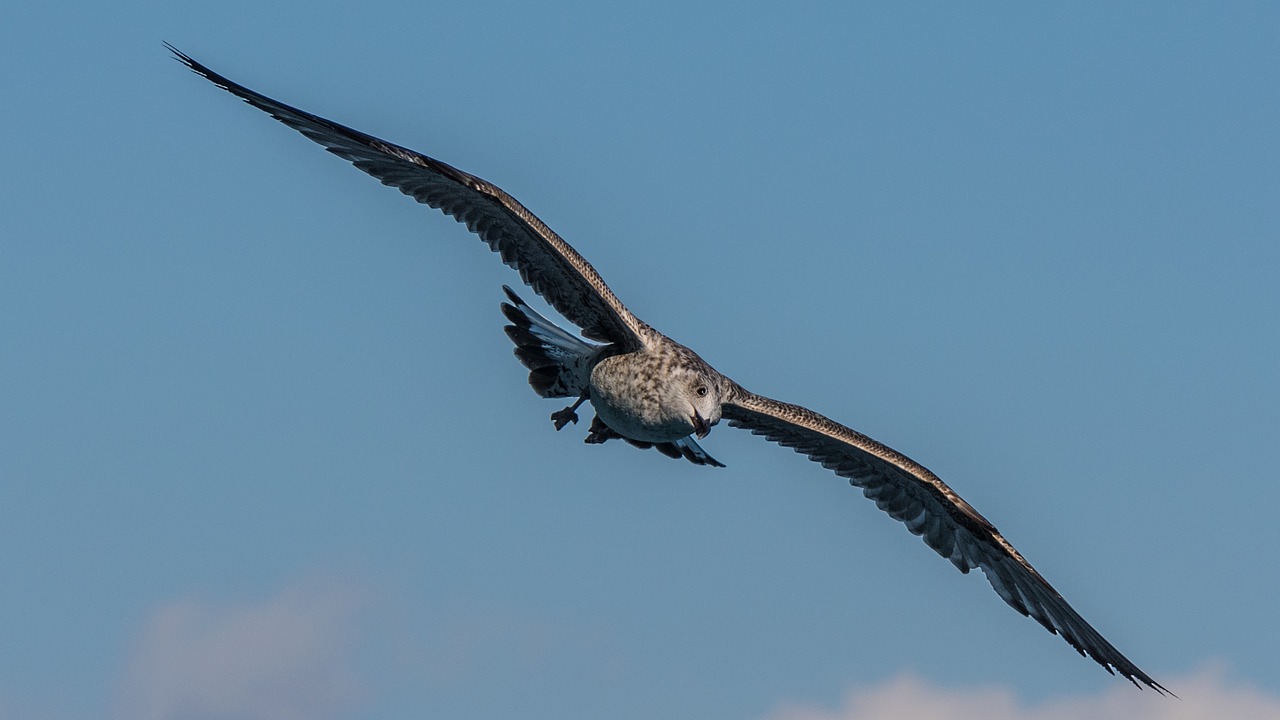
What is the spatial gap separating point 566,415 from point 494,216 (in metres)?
2.25

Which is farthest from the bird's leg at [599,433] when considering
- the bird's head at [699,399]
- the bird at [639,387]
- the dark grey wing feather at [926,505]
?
the bird's head at [699,399]

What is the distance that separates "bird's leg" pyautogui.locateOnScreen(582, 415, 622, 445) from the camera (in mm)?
16141

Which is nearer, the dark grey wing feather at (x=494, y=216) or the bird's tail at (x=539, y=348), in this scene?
the dark grey wing feather at (x=494, y=216)

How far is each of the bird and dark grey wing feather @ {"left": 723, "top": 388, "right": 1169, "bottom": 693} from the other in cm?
1

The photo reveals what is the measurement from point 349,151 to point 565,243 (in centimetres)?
224

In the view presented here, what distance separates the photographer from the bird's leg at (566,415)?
16062 mm

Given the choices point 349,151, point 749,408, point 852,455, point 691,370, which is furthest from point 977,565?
point 349,151

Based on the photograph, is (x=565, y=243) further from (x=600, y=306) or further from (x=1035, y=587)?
(x=1035, y=587)

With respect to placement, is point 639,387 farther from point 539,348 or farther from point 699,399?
point 539,348

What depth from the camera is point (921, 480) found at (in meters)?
16.2

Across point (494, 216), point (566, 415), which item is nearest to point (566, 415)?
point (566, 415)

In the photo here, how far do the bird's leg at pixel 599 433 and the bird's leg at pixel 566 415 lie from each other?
0.21 metres

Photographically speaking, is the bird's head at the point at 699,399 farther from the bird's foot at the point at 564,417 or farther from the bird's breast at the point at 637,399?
the bird's foot at the point at 564,417

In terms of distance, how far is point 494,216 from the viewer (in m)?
15.1
